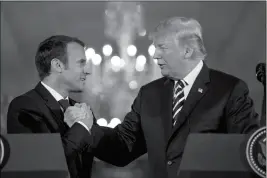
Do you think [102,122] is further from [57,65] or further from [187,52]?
[187,52]

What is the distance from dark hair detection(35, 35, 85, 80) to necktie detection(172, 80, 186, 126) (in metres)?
0.36

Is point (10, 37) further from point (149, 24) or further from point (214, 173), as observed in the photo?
point (214, 173)

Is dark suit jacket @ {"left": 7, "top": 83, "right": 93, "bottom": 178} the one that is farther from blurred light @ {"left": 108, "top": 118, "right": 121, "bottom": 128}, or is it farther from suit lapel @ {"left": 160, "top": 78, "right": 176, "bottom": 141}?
suit lapel @ {"left": 160, "top": 78, "right": 176, "bottom": 141}

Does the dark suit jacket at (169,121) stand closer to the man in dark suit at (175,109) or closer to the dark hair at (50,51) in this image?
the man in dark suit at (175,109)

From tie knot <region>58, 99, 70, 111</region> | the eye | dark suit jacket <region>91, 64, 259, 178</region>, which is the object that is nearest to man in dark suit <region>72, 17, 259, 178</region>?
dark suit jacket <region>91, 64, 259, 178</region>

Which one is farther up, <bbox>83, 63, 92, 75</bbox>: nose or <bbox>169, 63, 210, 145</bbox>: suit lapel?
<bbox>83, 63, 92, 75</bbox>: nose

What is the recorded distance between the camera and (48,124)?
4.89 ft

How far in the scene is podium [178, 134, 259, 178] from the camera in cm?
123

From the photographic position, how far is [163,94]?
152 cm

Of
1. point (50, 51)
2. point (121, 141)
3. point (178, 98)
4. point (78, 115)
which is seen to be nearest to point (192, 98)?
point (178, 98)

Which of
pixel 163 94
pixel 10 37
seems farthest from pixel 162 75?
→ pixel 10 37

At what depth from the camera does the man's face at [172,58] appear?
1.51 m

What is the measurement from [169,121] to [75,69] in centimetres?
36

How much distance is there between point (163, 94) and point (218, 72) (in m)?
0.19
